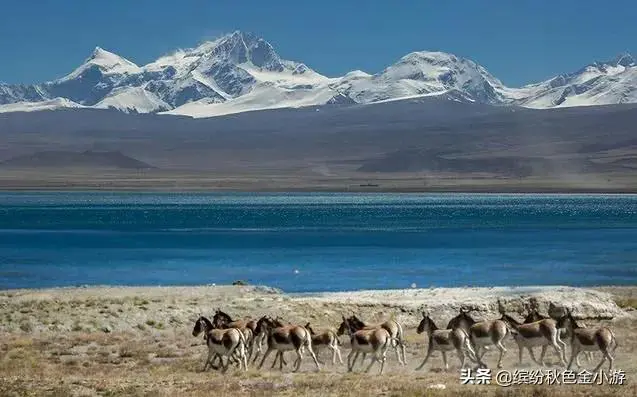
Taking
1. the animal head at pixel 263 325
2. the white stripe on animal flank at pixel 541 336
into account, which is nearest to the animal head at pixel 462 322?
the white stripe on animal flank at pixel 541 336

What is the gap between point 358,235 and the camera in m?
81.1

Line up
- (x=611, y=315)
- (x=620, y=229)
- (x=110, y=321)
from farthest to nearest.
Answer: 1. (x=620, y=229)
2. (x=611, y=315)
3. (x=110, y=321)

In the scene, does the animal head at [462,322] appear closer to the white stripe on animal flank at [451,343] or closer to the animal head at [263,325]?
the white stripe on animal flank at [451,343]

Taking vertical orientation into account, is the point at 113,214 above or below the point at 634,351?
above

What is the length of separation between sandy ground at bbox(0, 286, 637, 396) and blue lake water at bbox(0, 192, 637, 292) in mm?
11009

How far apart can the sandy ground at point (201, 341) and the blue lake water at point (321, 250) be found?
11.0m

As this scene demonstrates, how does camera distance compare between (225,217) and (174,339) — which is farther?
(225,217)

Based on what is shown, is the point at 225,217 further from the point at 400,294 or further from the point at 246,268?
the point at 400,294

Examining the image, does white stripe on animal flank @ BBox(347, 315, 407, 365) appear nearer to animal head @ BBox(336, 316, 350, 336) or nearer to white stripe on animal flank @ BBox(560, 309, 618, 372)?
animal head @ BBox(336, 316, 350, 336)

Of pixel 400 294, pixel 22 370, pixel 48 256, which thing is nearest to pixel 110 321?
pixel 22 370

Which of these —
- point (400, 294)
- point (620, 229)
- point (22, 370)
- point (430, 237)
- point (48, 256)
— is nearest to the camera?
point (22, 370)

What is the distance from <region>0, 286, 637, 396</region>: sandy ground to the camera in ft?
60.7

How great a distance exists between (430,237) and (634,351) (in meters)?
55.5

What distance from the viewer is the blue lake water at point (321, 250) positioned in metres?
48.1
